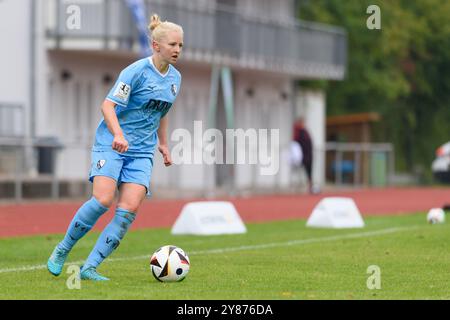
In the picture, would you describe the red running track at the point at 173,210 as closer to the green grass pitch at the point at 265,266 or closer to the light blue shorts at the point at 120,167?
the green grass pitch at the point at 265,266

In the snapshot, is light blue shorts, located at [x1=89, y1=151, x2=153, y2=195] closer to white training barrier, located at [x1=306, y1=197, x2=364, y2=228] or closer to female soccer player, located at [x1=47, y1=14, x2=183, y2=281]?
female soccer player, located at [x1=47, y1=14, x2=183, y2=281]

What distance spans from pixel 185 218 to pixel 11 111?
14934mm

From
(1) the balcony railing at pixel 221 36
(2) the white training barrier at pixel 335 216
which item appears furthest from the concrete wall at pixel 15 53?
(2) the white training barrier at pixel 335 216

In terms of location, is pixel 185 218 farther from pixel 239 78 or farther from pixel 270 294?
pixel 239 78

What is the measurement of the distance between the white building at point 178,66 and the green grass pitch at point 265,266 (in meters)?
11.1

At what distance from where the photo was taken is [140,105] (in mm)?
11195

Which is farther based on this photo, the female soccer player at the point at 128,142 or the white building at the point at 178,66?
the white building at the point at 178,66

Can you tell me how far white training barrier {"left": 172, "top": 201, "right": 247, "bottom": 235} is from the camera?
1864cm

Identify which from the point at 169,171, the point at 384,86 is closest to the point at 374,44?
the point at 384,86

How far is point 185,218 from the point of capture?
18766 mm

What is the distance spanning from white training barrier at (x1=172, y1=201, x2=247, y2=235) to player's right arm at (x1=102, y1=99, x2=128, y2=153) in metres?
7.71

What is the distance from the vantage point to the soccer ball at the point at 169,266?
36.6ft

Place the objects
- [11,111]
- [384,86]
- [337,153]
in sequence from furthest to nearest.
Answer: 1. [384,86]
2. [337,153]
3. [11,111]

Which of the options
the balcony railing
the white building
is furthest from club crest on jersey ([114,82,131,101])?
the balcony railing
